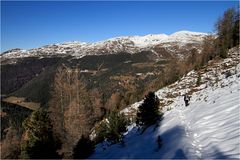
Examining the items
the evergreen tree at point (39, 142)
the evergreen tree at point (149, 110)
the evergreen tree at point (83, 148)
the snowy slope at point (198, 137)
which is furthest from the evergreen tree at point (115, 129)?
the evergreen tree at point (39, 142)

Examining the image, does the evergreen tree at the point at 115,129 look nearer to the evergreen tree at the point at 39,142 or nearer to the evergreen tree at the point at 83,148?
the evergreen tree at the point at 83,148

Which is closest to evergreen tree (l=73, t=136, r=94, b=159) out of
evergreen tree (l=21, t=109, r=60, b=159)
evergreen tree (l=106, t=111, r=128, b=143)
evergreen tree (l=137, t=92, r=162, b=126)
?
evergreen tree (l=106, t=111, r=128, b=143)

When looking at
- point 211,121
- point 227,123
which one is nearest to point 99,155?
point 211,121

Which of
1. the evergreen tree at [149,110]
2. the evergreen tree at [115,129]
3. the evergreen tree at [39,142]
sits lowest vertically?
the evergreen tree at [39,142]

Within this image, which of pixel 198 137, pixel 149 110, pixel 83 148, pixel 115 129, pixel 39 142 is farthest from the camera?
pixel 39 142

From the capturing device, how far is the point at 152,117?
74.3 ft

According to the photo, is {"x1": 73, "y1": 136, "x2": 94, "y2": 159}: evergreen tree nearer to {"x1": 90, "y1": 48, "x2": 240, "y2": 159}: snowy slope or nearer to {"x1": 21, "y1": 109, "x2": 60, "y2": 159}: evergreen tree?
{"x1": 90, "y1": 48, "x2": 240, "y2": 159}: snowy slope

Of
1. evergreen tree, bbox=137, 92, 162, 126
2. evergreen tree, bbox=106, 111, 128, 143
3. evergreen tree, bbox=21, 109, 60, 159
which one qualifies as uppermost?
evergreen tree, bbox=137, 92, 162, 126

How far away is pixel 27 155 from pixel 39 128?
342cm

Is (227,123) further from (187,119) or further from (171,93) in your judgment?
(171,93)

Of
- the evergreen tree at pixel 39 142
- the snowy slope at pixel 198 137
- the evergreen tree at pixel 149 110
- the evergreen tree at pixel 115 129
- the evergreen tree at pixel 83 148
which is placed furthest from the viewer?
the evergreen tree at pixel 39 142

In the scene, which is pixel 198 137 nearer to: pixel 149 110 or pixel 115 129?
pixel 149 110

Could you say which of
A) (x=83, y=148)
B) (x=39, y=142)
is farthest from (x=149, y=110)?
(x=39, y=142)

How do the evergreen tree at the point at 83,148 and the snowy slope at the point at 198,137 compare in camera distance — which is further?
the evergreen tree at the point at 83,148
